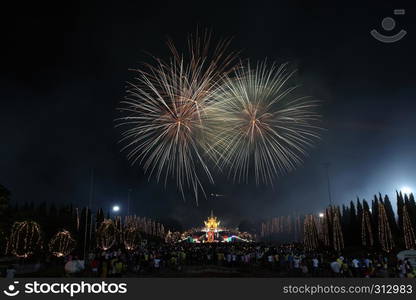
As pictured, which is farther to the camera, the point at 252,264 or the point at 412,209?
the point at 412,209

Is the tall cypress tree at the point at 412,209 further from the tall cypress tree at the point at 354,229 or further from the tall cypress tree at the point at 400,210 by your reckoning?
the tall cypress tree at the point at 354,229

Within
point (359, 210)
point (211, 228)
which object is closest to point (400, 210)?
point (359, 210)

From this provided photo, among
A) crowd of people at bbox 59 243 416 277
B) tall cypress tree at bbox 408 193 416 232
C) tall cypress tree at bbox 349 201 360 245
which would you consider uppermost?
tall cypress tree at bbox 408 193 416 232

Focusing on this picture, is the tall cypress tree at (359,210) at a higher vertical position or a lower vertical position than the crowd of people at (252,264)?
higher

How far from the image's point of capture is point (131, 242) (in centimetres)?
7256

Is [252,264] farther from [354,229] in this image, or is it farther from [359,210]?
[359,210]

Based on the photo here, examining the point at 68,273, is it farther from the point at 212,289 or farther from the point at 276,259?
the point at 276,259

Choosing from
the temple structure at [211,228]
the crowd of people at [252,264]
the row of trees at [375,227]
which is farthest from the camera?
the temple structure at [211,228]

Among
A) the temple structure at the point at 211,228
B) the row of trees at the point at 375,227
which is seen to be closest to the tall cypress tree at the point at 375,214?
the row of trees at the point at 375,227

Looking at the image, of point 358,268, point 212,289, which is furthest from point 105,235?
point 212,289

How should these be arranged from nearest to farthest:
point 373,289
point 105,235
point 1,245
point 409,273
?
point 373,289 → point 409,273 → point 1,245 → point 105,235

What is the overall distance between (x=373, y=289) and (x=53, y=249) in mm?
43026

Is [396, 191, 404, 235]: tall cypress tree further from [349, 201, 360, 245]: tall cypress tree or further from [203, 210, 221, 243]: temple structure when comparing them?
[203, 210, 221, 243]: temple structure

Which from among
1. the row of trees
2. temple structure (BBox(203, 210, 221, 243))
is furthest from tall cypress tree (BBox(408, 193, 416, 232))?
temple structure (BBox(203, 210, 221, 243))
